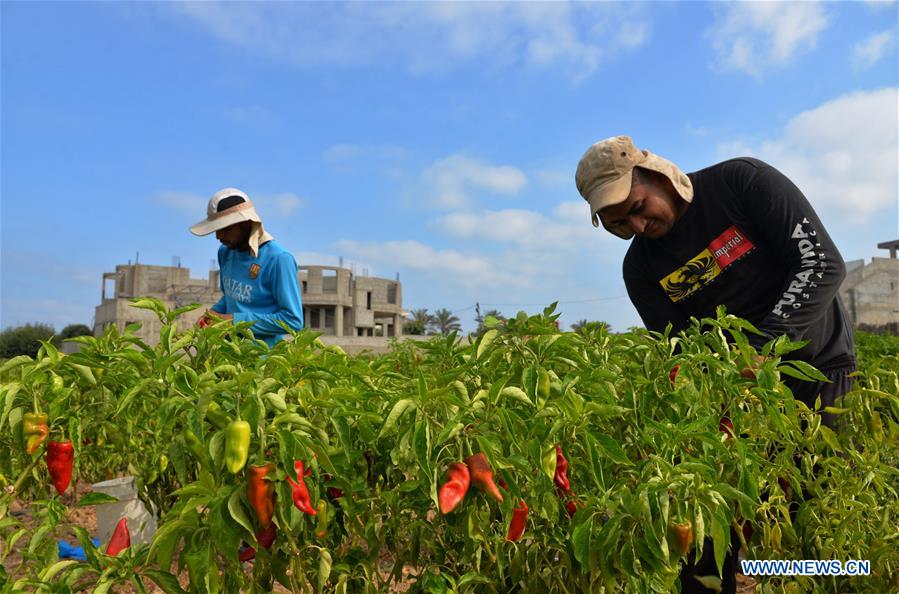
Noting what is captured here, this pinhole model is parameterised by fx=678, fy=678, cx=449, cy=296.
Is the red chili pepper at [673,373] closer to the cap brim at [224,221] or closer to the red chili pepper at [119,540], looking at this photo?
the red chili pepper at [119,540]

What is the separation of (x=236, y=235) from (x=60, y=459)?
1926 millimetres

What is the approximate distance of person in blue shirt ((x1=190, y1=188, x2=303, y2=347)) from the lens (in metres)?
3.11

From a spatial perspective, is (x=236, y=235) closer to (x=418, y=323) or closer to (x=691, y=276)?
(x=691, y=276)

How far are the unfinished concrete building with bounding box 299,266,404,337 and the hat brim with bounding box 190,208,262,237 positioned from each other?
31.1 meters

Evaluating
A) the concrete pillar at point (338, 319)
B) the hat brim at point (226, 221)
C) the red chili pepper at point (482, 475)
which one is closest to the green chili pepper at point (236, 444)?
the red chili pepper at point (482, 475)

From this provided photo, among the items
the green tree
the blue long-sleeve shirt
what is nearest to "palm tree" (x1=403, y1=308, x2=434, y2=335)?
the green tree

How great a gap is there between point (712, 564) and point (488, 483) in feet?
5.50

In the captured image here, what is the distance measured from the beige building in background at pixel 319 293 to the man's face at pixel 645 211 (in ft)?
94.1

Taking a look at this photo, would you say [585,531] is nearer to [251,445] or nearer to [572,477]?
[572,477]

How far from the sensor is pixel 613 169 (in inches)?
87.4

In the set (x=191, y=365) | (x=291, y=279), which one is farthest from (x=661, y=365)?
(x=291, y=279)

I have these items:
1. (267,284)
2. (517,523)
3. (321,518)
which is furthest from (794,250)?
(267,284)

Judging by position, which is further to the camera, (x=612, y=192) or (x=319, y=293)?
(x=319, y=293)

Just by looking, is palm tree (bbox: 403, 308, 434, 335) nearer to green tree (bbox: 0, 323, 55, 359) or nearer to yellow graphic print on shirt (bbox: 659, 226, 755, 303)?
green tree (bbox: 0, 323, 55, 359)
